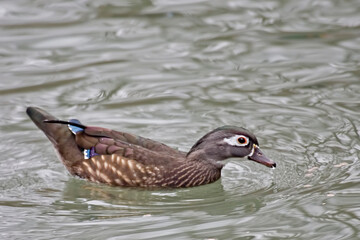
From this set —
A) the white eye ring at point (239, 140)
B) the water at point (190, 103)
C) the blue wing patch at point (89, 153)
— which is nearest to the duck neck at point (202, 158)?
the water at point (190, 103)

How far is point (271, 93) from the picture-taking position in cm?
960

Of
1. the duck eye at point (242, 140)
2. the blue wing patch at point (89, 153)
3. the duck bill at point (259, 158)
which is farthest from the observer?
the blue wing patch at point (89, 153)

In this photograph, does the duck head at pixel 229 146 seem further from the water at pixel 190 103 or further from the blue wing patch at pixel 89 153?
the blue wing patch at pixel 89 153

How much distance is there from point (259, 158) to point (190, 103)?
2.00 metres

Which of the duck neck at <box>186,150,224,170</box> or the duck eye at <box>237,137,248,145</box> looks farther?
the duck neck at <box>186,150,224,170</box>

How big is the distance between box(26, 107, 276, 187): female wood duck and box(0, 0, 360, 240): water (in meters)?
0.14

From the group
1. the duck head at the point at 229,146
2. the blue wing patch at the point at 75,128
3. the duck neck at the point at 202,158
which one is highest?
the blue wing patch at the point at 75,128

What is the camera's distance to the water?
667 cm

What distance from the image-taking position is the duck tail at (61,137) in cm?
783

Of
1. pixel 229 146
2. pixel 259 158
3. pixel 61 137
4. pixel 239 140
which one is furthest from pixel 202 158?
pixel 61 137

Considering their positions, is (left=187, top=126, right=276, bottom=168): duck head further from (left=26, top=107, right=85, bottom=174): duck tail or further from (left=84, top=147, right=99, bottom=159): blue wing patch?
(left=26, top=107, right=85, bottom=174): duck tail

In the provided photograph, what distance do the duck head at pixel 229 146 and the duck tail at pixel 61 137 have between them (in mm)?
1027

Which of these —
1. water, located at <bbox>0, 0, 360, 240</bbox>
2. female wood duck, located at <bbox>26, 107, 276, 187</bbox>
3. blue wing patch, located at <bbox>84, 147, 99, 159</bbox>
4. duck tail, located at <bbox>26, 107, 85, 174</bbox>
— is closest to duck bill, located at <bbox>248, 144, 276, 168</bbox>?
female wood duck, located at <bbox>26, 107, 276, 187</bbox>

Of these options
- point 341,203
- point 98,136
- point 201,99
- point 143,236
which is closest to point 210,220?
point 143,236
